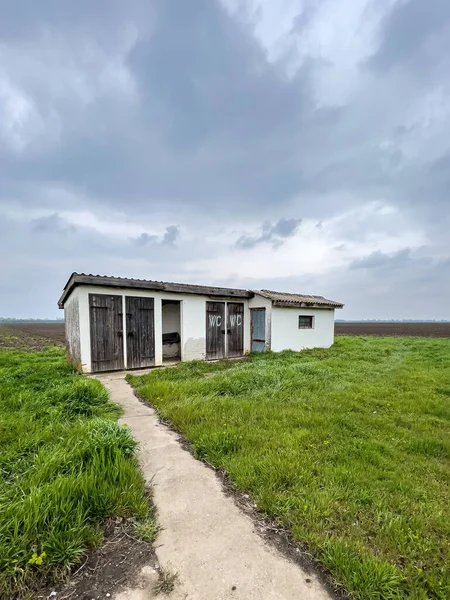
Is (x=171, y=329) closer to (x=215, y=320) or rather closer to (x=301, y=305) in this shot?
(x=215, y=320)

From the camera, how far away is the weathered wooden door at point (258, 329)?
11672 mm

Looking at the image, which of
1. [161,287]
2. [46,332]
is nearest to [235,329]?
[161,287]

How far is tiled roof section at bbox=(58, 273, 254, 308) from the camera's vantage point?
7.67m

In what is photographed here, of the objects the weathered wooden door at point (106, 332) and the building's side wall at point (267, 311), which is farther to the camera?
the building's side wall at point (267, 311)

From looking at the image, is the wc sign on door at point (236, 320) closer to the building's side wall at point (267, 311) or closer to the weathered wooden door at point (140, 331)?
the building's side wall at point (267, 311)

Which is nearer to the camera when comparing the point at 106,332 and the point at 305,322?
the point at 106,332

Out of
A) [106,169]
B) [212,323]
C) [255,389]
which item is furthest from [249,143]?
[255,389]

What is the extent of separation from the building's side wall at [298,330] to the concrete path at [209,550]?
354 inches

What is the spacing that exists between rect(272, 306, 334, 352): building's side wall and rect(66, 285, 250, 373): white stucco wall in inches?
54.5

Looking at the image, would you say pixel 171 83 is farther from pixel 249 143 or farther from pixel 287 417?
pixel 287 417

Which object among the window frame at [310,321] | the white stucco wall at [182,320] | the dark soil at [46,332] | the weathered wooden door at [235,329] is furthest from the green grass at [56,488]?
the dark soil at [46,332]

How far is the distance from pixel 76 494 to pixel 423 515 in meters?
2.92

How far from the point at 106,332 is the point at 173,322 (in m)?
A: 4.30

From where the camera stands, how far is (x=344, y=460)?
3.19m
